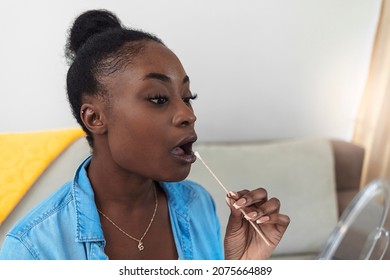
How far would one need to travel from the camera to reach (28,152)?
694mm

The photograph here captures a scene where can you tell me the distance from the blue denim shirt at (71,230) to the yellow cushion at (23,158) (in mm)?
103

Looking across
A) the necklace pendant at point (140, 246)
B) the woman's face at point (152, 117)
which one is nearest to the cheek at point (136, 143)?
the woman's face at point (152, 117)

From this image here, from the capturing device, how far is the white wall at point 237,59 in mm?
658

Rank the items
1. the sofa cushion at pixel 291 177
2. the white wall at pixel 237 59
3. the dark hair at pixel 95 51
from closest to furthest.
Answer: the dark hair at pixel 95 51, the white wall at pixel 237 59, the sofa cushion at pixel 291 177

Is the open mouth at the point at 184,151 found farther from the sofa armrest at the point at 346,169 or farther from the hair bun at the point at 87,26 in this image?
the sofa armrest at the point at 346,169

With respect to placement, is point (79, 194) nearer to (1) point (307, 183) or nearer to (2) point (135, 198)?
(2) point (135, 198)

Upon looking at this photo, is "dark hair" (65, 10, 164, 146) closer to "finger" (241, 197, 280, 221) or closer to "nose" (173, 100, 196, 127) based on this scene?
"nose" (173, 100, 196, 127)

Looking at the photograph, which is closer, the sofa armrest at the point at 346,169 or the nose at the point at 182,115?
the nose at the point at 182,115

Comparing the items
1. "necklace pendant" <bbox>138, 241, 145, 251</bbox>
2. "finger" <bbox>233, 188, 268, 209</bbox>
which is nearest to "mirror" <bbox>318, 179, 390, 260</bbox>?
"finger" <bbox>233, 188, 268, 209</bbox>

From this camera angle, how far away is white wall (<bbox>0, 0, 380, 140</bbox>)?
→ 658 mm

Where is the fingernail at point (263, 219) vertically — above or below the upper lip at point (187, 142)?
below

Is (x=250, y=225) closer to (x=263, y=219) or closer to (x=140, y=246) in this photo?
(x=263, y=219)
